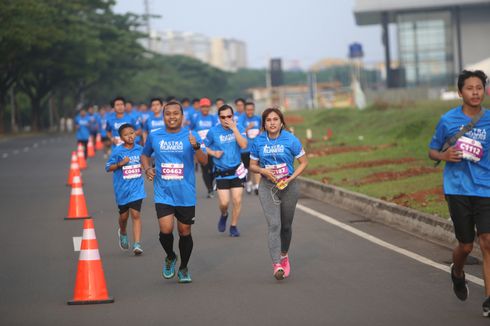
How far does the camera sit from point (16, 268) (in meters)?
12.2

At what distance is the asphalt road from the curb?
0.90 ft

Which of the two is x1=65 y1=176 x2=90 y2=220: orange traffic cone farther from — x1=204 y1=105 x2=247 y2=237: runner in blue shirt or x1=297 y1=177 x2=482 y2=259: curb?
x1=297 y1=177 x2=482 y2=259: curb

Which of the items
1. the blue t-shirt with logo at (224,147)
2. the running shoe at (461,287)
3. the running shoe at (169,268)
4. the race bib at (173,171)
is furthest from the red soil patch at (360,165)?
the running shoe at (461,287)

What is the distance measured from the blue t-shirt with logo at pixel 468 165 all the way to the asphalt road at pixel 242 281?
3.28 feet

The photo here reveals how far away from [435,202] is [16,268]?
6721 mm

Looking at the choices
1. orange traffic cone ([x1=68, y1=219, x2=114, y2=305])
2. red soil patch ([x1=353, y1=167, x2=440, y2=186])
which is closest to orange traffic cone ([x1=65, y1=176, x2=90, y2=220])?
red soil patch ([x1=353, y1=167, x2=440, y2=186])

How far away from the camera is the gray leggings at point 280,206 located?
11.0m

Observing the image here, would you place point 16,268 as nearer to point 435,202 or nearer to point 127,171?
point 127,171

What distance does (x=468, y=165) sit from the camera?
8.77m

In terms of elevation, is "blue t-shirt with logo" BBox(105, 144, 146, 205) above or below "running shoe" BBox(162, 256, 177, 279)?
above

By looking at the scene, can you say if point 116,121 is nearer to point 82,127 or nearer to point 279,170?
point 279,170

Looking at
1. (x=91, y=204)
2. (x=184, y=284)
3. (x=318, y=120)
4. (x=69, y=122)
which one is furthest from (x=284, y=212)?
(x=69, y=122)

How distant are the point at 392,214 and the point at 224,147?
272 centimetres

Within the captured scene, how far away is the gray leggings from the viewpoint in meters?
11.0
